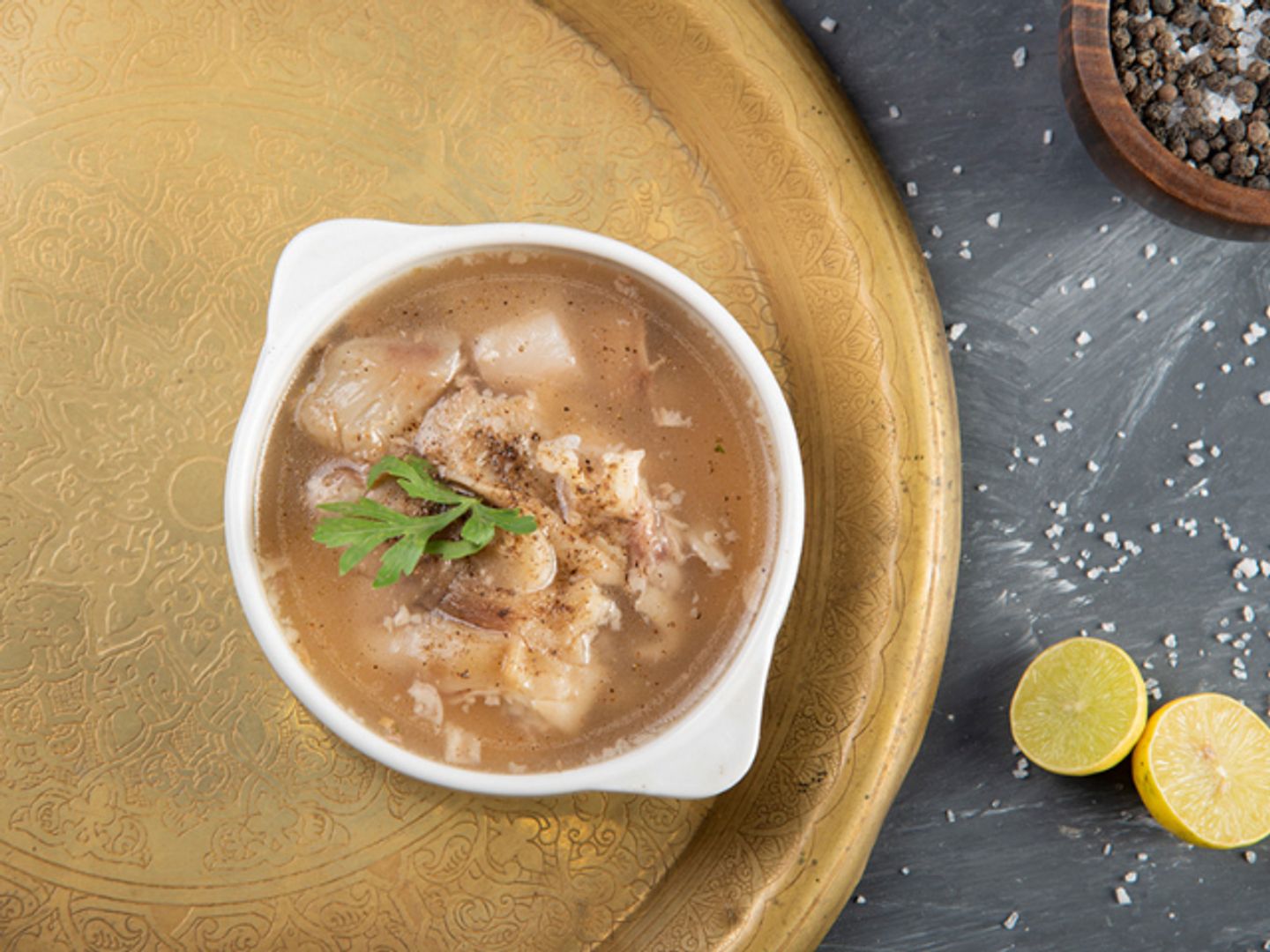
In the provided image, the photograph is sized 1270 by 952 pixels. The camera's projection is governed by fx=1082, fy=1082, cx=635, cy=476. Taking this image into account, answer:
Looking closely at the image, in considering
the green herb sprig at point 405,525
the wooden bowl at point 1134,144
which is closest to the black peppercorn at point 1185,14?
the wooden bowl at point 1134,144

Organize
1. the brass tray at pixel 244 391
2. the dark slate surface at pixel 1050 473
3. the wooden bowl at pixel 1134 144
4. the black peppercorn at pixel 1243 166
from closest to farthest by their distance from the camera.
→ the brass tray at pixel 244 391 < the wooden bowl at pixel 1134 144 < the black peppercorn at pixel 1243 166 < the dark slate surface at pixel 1050 473

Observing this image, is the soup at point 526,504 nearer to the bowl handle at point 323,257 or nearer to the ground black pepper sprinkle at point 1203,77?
the bowl handle at point 323,257

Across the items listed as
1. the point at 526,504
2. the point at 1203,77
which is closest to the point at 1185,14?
the point at 1203,77

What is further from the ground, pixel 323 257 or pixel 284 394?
pixel 323 257

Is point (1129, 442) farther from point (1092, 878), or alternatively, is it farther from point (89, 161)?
point (89, 161)

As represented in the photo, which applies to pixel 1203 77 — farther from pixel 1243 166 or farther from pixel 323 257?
pixel 323 257

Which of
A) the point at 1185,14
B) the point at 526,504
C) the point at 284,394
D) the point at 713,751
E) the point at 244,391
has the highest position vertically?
the point at 1185,14
